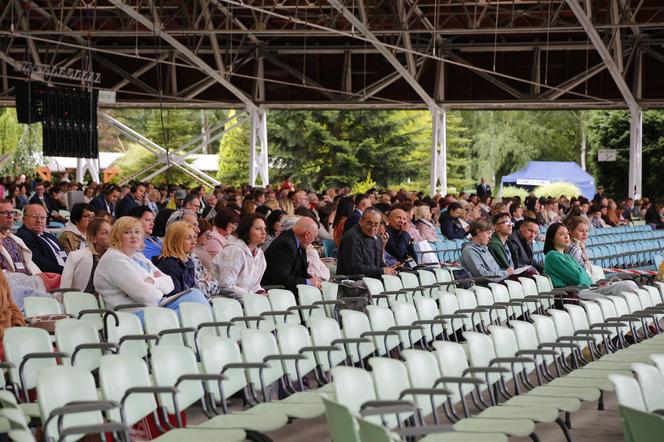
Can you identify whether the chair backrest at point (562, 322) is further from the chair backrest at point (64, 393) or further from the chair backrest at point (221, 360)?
the chair backrest at point (64, 393)

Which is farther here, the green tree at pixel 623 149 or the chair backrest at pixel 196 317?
the green tree at pixel 623 149

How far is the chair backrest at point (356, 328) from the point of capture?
7.17 metres

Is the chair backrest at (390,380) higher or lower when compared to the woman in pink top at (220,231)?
lower

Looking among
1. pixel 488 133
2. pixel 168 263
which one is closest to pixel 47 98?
pixel 168 263

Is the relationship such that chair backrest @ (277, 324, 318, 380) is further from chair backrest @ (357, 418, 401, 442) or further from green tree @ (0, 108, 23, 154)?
green tree @ (0, 108, 23, 154)

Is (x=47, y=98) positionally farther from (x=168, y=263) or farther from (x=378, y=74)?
(x=168, y=263)

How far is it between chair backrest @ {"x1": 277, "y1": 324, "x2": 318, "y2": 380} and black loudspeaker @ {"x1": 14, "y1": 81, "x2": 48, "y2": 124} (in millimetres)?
20041

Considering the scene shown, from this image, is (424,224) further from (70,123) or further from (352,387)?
(70,123)

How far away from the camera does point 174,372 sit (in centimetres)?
560

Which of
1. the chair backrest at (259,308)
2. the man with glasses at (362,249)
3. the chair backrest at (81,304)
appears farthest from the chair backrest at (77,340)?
the man with glasses at (362,249)

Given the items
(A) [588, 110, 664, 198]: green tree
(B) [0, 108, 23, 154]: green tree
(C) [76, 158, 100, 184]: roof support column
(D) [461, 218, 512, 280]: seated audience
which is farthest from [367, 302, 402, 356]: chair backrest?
(B) [0, 108, 23, 154]: green tree

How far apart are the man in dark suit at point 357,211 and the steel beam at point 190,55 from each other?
897cm

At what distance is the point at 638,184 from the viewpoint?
29141 mm

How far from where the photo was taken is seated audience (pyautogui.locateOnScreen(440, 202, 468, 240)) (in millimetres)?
16594
